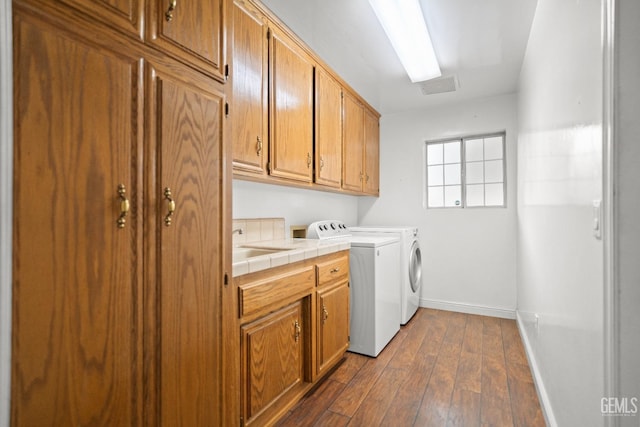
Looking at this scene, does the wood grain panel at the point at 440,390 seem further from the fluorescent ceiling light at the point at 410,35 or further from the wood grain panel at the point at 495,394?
the fluorescent ceiling light at the point at 410,35

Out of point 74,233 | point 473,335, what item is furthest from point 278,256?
point 473,335

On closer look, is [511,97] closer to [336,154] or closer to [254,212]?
[336,154]

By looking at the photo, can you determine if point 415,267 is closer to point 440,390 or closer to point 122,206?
point 440,390

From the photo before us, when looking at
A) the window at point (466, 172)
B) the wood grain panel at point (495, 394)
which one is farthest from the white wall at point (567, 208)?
the window at point (466, 172)

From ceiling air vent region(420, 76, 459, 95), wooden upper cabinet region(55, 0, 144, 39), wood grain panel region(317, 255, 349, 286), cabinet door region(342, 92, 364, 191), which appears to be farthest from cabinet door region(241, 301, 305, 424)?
ceiling air vent region(420, 76, 459, 95)

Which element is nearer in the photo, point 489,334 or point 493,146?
point 489,334

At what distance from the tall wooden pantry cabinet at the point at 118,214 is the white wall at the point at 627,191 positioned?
124 centimetres

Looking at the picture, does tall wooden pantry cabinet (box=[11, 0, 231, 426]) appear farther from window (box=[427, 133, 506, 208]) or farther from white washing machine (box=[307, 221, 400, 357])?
window (box=[427, 133, 506, 208])

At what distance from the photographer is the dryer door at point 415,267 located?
3.35 m

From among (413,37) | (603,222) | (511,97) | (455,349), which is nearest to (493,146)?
(511,97)

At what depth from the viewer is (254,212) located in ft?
7.74

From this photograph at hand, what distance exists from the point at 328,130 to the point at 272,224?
944mm

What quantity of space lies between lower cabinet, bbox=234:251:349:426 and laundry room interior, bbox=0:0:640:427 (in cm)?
1

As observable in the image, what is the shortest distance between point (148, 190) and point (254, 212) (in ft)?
4.68
